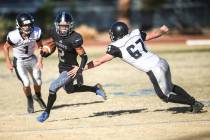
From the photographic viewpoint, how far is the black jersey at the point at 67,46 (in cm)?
1077

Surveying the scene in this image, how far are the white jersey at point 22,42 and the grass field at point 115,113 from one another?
44.7 inches

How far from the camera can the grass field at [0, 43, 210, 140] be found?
31.6ft

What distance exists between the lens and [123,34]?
10.6m

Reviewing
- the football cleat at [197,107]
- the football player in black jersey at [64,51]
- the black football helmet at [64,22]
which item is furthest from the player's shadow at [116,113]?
the black football helmet at [64,22]

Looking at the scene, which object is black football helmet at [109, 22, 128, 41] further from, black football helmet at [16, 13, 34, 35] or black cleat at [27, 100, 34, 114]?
black cleat at [27, 100, 34, 114]

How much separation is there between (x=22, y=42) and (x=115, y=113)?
239cm

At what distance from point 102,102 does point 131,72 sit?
537cm

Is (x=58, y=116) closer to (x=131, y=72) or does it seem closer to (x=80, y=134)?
(x=80, y=134)

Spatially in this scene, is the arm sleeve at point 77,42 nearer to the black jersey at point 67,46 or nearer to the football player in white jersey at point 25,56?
the black jersey at point 67,46

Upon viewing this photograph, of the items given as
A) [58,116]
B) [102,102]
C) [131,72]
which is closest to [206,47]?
[131,72]

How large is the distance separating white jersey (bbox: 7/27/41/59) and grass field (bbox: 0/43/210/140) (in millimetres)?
1135

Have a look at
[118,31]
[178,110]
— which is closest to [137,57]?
[118,31]

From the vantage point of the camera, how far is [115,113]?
11.5 m

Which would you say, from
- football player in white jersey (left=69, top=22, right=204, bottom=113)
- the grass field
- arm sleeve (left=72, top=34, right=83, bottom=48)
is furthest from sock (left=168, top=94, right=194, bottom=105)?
arm sleeve (left=72, top=34, right=83, bottom=48)
